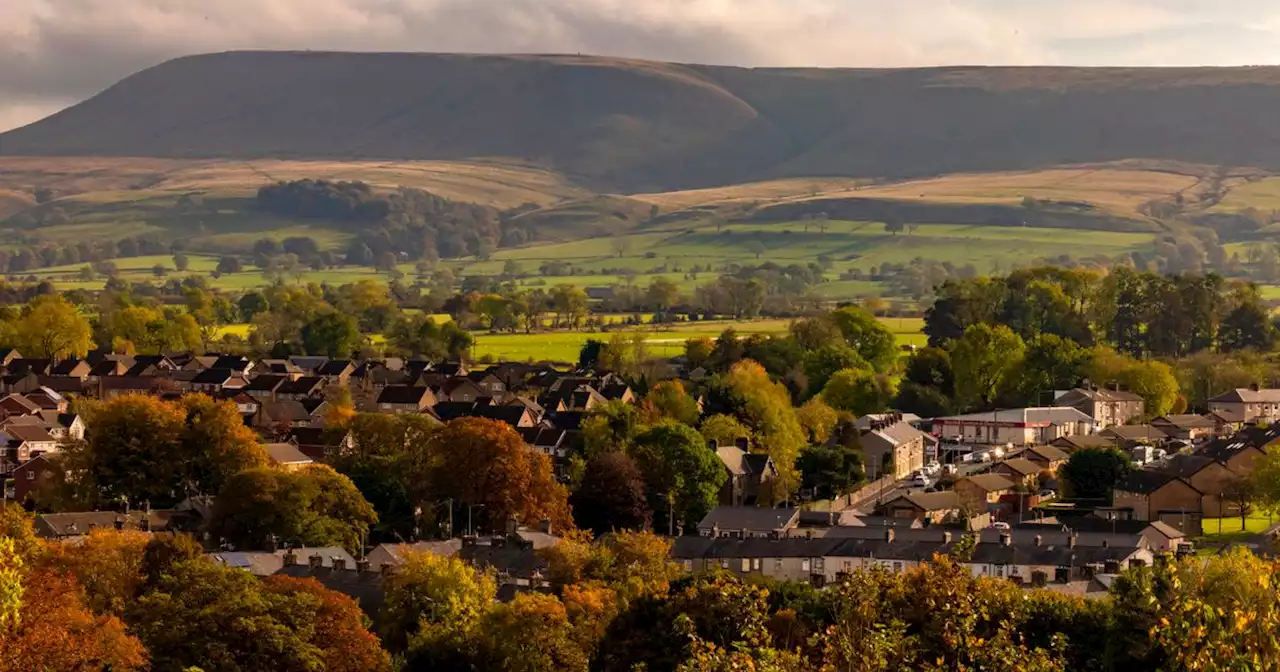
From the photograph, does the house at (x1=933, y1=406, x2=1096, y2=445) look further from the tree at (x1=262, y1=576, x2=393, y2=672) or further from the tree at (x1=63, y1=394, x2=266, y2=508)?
the tree at (x1=262, y1=576, x2=393, y2=672)

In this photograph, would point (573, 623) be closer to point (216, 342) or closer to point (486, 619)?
point (486, 619)

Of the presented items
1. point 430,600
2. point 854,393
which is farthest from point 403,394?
point 430,600

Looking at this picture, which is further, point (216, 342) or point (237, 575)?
point (216, 342)


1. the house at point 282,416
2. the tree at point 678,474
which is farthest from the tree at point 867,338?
the tree at point 678,474

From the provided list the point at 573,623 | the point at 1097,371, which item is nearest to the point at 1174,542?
the point at 573,623

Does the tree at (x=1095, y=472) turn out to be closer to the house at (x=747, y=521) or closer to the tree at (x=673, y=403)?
the house at (x=747, y=521)
